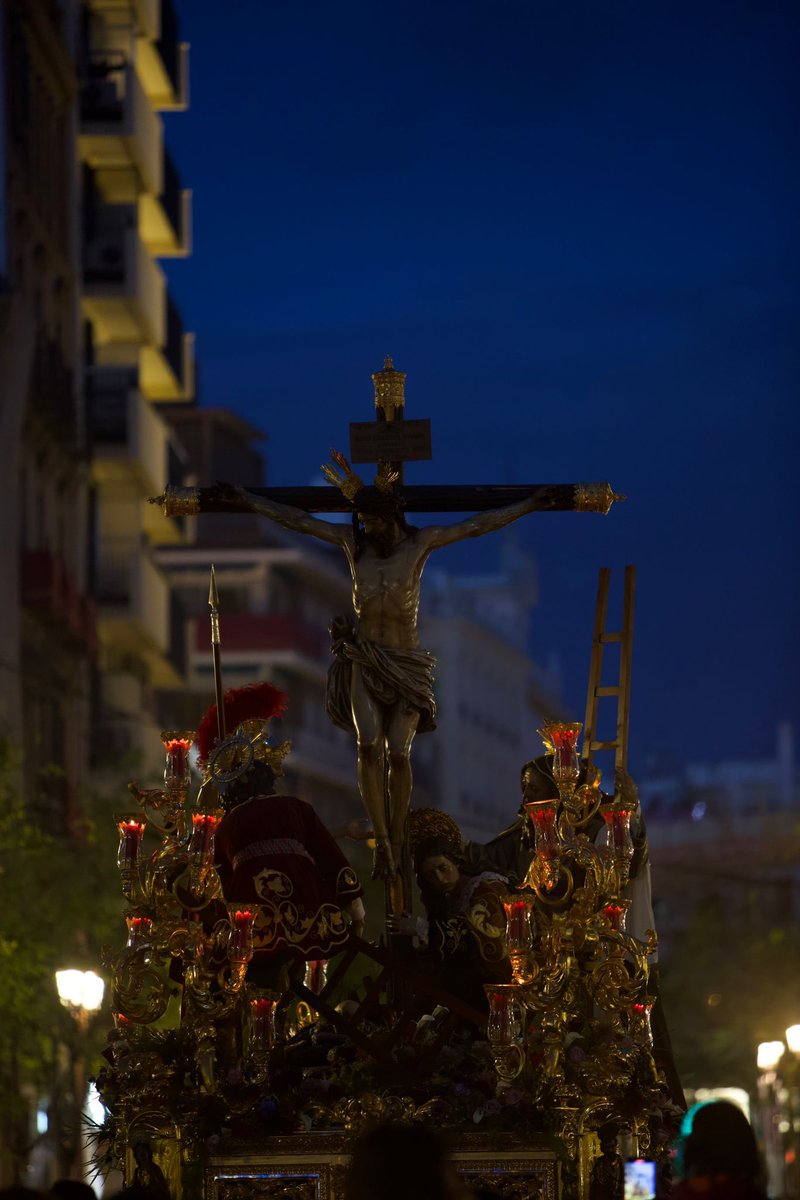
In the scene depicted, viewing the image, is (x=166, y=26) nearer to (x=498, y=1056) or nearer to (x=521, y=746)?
(x=498, y=1056)

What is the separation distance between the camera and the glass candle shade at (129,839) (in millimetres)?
15195

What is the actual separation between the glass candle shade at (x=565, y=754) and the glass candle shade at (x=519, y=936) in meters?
0.68

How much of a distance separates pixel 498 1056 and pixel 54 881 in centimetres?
2193

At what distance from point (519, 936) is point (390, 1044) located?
1.00m

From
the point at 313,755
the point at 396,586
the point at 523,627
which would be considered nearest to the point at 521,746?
the point at 523,627

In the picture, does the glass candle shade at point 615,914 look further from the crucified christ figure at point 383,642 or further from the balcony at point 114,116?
the balcony at point 114,116

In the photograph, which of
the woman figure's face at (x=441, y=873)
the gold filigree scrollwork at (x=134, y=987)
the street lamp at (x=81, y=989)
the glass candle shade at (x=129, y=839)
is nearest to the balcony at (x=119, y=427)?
the street lamp at (x=81, y=989)

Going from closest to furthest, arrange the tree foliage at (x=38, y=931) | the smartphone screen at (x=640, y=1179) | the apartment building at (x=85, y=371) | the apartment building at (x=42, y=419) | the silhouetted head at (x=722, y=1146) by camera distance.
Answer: the silhouetted head at (x=722, y=1146)
the smartphone screen at (x=640, y=1179)
the tree foliage at (x=38, y=931)
the apartment building at (x=42, y=419)
the apartment building at (x=85, y=371)

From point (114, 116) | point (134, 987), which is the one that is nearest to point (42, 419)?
point (114, 116)

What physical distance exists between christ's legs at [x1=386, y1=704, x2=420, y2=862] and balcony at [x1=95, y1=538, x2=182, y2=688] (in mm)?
38809

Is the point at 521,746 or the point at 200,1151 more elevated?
the point at 521,746

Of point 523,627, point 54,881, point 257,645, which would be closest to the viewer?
point 54,881

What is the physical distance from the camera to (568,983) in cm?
1512

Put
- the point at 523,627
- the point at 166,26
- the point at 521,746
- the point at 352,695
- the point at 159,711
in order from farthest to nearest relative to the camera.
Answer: the point at 523,627, the point at 521,746, the point at 159,711, the point at 166,26, the point at 352,695
